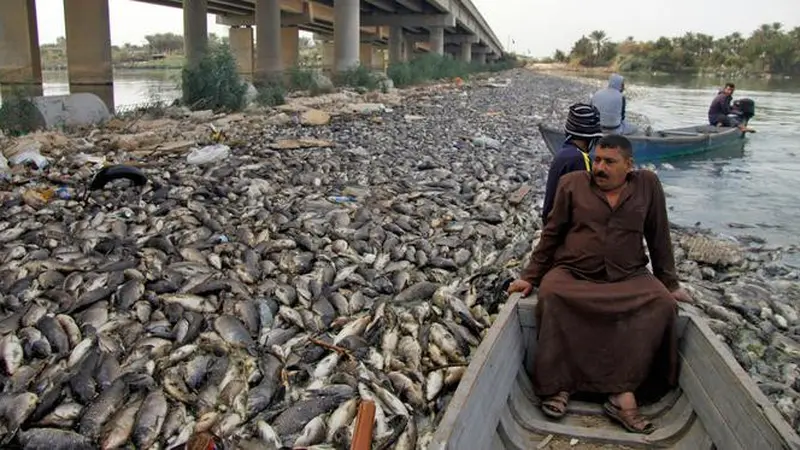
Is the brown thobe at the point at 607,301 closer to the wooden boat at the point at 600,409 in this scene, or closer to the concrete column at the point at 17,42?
the wooden boat at the point at 600,409

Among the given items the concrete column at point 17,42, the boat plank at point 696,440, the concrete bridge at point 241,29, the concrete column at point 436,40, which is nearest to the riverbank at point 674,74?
the concrete bridge at point 241,29

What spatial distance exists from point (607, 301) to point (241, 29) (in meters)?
51.6

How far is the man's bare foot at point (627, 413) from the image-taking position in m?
3.70

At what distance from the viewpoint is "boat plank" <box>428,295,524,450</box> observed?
8.69ft

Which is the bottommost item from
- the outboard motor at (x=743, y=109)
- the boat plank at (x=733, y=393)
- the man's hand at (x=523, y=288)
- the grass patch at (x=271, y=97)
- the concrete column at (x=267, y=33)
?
the boat plank at (x=733, y=393)

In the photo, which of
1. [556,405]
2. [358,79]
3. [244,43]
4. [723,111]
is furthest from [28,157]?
[244,43]

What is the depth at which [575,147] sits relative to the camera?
15.4ft

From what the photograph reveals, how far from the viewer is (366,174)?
10461 mm

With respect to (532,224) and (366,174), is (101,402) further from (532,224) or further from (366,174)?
(366,174)

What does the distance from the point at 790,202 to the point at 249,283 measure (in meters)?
12.4

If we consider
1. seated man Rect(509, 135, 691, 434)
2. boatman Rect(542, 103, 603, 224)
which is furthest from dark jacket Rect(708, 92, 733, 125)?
seated man Rect(509, 135, 691, 434)

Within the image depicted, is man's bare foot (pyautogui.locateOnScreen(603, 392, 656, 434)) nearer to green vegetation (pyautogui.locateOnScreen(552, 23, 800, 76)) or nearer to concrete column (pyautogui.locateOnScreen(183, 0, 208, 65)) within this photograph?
concrete column (pyautogui.locateOnScreen(183, 0, 208, 65))

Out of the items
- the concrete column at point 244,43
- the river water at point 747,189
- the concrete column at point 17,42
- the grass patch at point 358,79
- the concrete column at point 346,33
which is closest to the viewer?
the river water at point 747,189

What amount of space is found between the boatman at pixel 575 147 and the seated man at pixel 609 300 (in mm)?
627
